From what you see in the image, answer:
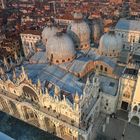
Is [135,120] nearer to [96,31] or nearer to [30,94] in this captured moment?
[30,94]

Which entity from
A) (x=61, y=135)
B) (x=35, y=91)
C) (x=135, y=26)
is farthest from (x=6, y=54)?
(x=135, y=26)

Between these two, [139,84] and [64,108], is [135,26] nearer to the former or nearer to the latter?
[139,84]

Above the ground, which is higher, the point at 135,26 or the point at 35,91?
the point at 135,26

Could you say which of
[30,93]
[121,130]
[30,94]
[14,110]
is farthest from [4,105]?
[121,130]

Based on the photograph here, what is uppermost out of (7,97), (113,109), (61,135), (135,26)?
(135,26)

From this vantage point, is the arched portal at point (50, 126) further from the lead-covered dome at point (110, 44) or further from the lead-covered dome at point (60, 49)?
the lead-covered dome at point (110, 44)

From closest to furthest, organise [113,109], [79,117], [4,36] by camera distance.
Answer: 1. [79,117]
2. [113,109]
3. [4,36]
